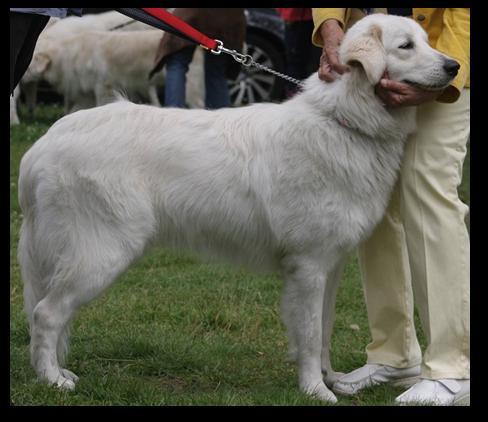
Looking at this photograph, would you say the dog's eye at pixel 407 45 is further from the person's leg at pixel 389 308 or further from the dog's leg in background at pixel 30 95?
the dog's leg in background at pixel 30 95

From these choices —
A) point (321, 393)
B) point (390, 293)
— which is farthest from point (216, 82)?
point (321, 393)

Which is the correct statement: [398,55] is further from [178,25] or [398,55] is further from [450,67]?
[178,25]

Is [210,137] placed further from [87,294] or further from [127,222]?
[87,294]

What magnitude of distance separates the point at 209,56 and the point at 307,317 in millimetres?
6864

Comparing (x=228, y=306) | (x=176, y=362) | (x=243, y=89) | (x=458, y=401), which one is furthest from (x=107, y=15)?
(x=458, y=401)

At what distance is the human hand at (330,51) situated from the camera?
14.3 feet

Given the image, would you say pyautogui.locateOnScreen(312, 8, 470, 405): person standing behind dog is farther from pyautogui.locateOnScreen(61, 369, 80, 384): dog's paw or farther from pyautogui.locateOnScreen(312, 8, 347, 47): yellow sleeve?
pyautogui.locateOnScreen(61, 369, 80, 384): dog's paw

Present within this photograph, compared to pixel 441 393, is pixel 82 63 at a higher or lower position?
lower

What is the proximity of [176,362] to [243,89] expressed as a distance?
9125 millimetres

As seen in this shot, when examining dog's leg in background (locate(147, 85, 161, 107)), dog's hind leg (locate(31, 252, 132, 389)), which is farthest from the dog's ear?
dog's leg in background (locate(147, 85, 161, 107))

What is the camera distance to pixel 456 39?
4.30m

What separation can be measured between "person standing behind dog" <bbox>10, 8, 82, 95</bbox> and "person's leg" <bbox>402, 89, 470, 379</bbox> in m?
1.73

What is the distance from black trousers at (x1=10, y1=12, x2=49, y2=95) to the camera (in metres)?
4.37

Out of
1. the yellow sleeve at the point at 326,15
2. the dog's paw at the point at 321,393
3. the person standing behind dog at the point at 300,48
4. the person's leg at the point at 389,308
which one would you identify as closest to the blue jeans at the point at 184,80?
the person standing behind dog at the point at 300,48
